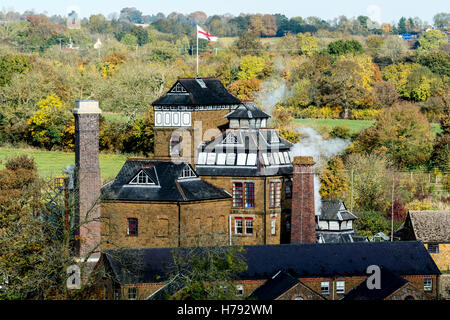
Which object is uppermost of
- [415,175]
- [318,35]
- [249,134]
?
[318,35]

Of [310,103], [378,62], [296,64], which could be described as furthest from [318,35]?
[310,103]

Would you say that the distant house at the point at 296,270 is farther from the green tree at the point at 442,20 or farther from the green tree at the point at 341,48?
the green tree at the point at 442,20

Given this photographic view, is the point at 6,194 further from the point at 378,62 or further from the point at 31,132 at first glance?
the point at 378,62

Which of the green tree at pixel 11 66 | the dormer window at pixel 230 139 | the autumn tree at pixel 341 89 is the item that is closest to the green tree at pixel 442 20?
the autumn tree at pixel 341 89

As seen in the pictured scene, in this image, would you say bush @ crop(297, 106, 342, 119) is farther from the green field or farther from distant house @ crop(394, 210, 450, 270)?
distant house @ crop(394, 210, 450, 270)

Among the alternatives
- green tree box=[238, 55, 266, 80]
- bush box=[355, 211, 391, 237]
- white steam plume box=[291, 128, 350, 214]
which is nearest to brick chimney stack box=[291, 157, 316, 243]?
bush box=[355, 211, 391, 237]

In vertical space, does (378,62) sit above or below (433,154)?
above
